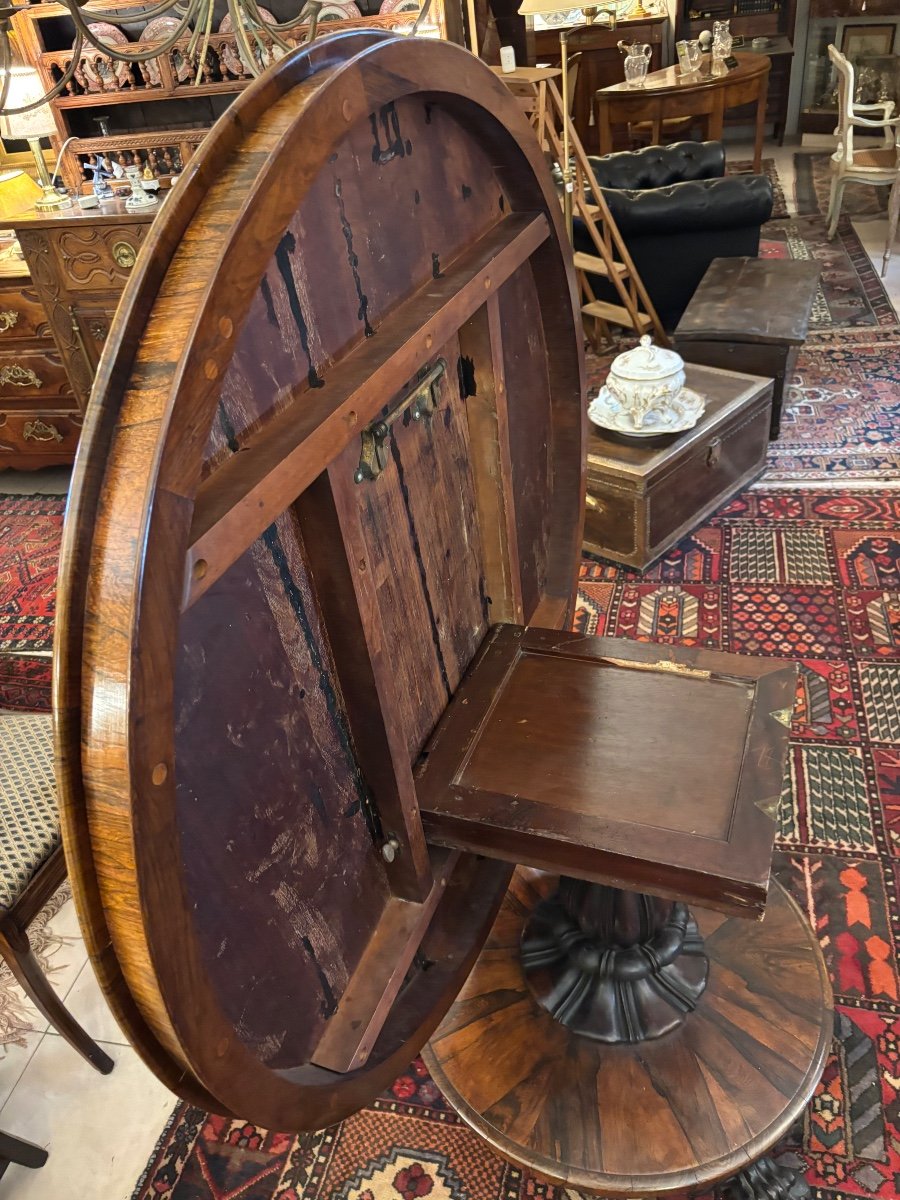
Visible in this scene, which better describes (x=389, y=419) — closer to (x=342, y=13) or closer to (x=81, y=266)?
(x=81, y=266)

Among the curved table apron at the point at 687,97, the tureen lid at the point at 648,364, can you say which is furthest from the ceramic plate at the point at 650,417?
the curved table apron at the point at 687,97

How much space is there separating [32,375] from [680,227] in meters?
3.24

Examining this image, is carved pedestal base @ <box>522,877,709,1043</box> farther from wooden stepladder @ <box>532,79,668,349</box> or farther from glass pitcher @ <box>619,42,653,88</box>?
glass pitcher @ <box>619,42,653,88</box>

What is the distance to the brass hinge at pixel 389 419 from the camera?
882 mm

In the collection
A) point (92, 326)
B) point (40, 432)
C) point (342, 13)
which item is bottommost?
point (40, 432)

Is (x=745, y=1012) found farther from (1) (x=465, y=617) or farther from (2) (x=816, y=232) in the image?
(2) (x=816, y=232)

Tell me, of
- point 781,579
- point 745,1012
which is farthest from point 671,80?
point 745,1012

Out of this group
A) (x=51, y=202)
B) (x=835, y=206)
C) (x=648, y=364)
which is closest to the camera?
(x=648, y=364)

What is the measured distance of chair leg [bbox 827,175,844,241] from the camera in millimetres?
5543

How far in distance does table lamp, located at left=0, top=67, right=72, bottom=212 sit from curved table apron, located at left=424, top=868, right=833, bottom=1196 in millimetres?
3513

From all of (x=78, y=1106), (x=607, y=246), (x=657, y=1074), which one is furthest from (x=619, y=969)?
(x=607, y=246)

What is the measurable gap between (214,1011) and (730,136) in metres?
9.38

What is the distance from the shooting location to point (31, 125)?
12.6 ft

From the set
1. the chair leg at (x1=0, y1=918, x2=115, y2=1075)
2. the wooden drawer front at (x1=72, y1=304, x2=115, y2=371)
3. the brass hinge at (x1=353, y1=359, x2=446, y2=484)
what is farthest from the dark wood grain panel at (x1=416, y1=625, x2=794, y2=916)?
the wooden drawer front at (x1=72, y1=304, x2=115, y2=371)
